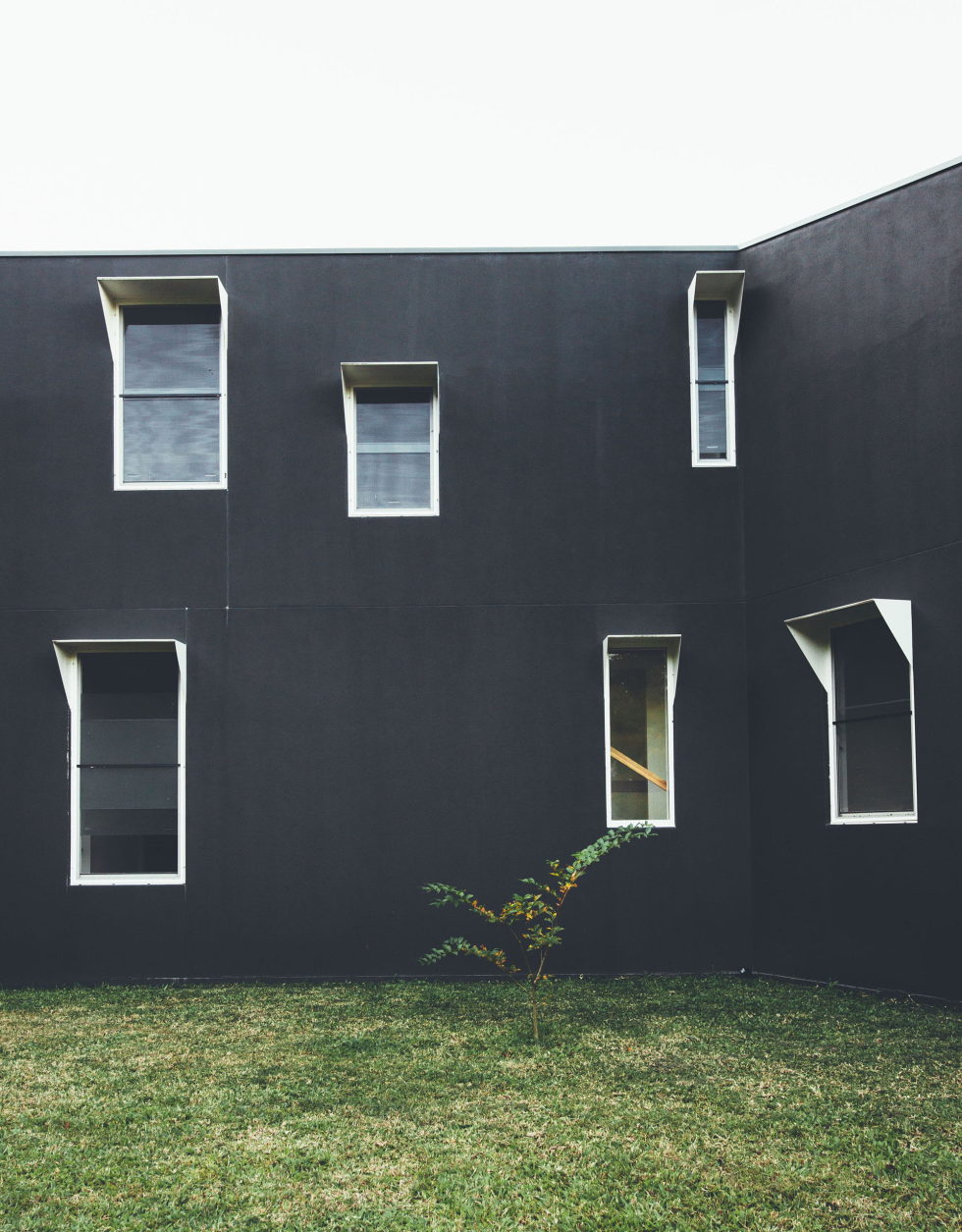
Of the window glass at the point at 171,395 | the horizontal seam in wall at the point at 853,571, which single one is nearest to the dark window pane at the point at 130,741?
the window glass at the point at 171,395

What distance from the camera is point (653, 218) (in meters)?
9.74

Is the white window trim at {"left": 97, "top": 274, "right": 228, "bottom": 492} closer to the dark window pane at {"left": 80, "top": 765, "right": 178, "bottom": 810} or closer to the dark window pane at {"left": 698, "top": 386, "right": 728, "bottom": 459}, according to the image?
the dark window pane at {"left": 80, "top": 765, "right": 178, "bottom": 810}

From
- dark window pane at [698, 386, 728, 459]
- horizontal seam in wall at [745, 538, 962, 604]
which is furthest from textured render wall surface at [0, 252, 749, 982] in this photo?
horizontal seam in wall at [745, 538, 962, 604]

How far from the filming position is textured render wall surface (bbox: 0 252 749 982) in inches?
346

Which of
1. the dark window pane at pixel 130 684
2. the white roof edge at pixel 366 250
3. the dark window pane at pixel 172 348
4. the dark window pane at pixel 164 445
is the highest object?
the white roof edge at pixel 366 250

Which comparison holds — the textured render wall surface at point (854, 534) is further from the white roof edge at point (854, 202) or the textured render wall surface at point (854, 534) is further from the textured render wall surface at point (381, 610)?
the textured render wall surface at point (381, 610)

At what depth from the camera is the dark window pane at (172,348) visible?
9266 mm

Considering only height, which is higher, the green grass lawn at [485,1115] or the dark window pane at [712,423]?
the dark window pane at [712,423]

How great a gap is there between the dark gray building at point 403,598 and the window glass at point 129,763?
0.03 metres

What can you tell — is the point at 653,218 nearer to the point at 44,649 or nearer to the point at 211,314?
the point at 211,314

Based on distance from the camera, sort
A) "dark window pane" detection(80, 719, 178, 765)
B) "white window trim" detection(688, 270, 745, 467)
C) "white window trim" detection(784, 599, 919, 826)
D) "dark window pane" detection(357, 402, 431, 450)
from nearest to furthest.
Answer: "white window trim" detection(784, 599, 919, 826) < "dark window pane" detection(80, 719, 178, 765) < "white window trim" detection(688, 270, 745, 467) < "dark window pane" detection(357, 402, 431, 450)

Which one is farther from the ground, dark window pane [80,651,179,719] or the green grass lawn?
dark window pane [80,651,179,719]

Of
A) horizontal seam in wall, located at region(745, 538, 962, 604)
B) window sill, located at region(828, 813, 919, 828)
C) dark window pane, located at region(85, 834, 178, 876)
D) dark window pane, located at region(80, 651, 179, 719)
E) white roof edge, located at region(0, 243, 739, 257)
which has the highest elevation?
white roof edge, located at region(0, 243, 739, 257)

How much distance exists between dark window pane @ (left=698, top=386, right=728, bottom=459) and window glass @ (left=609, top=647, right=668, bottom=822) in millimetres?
1686
